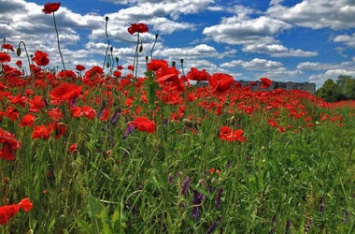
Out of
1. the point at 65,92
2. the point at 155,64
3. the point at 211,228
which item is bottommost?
the point at 211,228

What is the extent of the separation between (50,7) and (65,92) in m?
1.66

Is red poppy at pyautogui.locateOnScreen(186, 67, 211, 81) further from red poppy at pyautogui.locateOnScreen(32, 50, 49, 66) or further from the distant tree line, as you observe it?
the distant tree line

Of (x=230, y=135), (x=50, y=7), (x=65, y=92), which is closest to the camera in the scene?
(x=65, y=92)

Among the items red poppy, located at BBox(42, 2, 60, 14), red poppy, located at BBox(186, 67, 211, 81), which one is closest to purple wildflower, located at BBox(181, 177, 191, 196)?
red poppy, located at BBox(186, 67, 211, 81)

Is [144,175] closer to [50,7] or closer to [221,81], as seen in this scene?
[221,81]

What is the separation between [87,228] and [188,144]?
1.92 metres

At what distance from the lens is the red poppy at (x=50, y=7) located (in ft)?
10.4

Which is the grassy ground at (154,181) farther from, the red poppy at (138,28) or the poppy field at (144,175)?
the red poppy at (138,28)

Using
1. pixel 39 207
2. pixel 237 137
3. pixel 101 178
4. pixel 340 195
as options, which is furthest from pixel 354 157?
pixel 39 207

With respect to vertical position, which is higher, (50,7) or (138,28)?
(50,7)

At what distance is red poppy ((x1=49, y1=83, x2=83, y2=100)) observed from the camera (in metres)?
1.74

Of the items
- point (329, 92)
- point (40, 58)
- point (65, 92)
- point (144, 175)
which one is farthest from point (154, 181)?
point (329, 92)

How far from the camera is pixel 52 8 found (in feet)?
10.6

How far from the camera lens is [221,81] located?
2172mm
